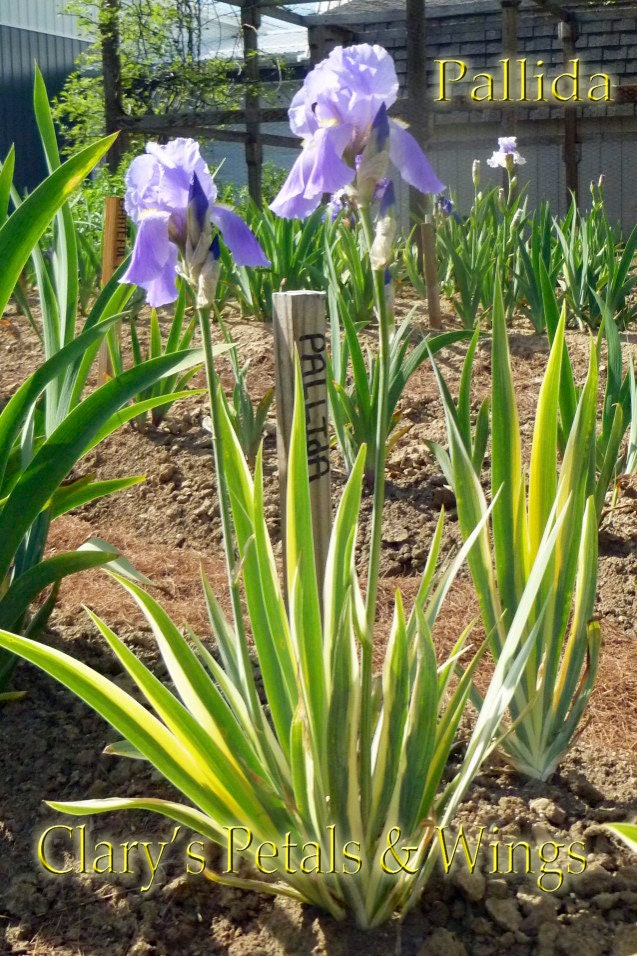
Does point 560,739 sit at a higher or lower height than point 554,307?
lower

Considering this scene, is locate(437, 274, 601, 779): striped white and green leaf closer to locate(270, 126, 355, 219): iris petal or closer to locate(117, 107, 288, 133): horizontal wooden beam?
locate(270, 126, 355, 219): iris petal

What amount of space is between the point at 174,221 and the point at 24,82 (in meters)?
13.3

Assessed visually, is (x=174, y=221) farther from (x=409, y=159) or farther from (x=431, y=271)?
(x=431, y=271)

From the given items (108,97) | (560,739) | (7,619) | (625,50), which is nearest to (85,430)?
(7,619)

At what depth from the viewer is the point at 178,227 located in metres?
1.04

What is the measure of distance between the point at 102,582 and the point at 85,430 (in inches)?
26.4

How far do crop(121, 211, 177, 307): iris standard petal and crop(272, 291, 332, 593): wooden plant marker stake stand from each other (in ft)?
1.45

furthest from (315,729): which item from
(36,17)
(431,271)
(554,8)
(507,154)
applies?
(36,17)

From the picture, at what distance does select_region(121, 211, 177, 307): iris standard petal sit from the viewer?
104 cm

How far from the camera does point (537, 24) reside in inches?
316

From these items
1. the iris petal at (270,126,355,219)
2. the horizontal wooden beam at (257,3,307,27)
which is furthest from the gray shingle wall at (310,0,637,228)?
the iris petal at (270,126,355,219)

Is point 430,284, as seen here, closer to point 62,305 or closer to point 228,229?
point 62,305

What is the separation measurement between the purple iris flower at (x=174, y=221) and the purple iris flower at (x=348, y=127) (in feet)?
0.36

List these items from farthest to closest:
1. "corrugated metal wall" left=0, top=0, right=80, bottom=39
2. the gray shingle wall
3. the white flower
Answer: "corrugated metal wall" left=0, top=0, right=80, bottom=39
the gray shingle wall
the white flower
